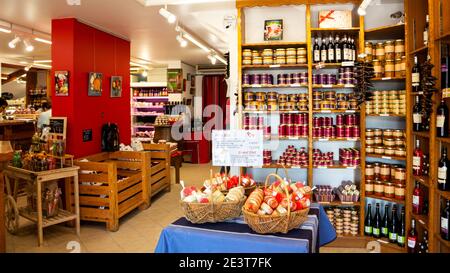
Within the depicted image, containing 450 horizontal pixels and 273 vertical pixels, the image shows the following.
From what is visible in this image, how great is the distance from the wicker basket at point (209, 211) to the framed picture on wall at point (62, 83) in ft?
13.5

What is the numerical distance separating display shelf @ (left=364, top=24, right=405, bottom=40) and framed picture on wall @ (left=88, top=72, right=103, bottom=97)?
4.29 m

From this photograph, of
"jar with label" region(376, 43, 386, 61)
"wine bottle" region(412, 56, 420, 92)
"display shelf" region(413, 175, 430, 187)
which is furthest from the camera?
"jar with label" region(376, 43, 386, 61)

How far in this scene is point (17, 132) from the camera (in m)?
7.34

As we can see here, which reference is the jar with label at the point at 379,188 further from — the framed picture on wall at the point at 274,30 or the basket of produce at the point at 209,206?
the basket of produce at the point at 209,206

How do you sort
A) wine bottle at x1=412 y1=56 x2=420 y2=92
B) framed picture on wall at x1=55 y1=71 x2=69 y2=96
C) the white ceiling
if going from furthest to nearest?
framed picture on wall at x1=55 y1=71 x2=69 y2=96 < the white ceiling < wine bottle at x1=412 y1=56 x2=420 y2=92

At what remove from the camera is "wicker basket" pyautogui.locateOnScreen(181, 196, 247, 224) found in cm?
229

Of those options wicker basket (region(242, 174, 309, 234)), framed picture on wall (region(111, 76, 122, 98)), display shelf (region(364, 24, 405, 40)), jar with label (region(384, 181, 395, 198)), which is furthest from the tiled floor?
display shelf (region(364, 24, 405, 40))

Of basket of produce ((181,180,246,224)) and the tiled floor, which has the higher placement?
basket of produce ((181,180,246,224))

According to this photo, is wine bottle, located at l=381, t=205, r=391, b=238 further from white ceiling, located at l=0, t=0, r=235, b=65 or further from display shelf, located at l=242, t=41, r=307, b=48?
white ceiling, located at l=0, t=0, r=235, b=65

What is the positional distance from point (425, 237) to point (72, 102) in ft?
16.8

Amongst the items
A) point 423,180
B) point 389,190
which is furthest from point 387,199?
point 423,180

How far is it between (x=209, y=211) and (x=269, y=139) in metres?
2.66

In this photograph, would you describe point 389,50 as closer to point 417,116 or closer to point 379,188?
point 417,116
